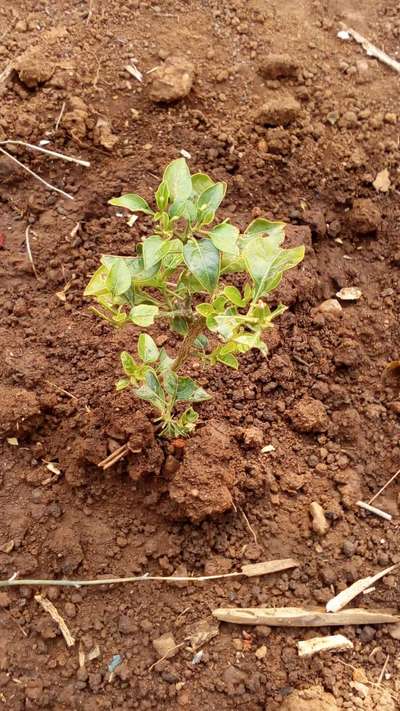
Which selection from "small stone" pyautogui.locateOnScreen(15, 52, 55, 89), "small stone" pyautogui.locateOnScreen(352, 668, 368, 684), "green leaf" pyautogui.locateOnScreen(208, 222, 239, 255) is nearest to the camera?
"green leaf" pyautogui.locateOnScreen(208, 222, 239, 255)

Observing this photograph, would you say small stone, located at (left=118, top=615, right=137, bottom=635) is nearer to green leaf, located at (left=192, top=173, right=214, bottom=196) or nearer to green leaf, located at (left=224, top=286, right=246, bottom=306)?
green leaf, located at (left=224, top=286, right=246, bottom=306)

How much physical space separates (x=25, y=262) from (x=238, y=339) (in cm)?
147

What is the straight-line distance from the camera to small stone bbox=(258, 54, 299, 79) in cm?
357

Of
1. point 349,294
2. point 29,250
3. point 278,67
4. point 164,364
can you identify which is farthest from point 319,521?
point 278,67

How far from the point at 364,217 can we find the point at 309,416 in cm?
107

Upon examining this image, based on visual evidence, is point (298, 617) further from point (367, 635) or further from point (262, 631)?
point (367, 635)

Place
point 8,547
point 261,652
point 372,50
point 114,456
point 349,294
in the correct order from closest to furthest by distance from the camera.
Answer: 1. point 261,652
2. point 8,547
3. point 114,456
4. point 349,294
5. point 372,50

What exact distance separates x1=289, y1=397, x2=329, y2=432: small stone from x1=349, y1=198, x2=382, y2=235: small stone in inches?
38.3

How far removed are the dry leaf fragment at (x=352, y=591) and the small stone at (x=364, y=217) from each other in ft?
5.10

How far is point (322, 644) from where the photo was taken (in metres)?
2.37

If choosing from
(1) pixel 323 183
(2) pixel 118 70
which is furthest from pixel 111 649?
(2) pixel 118 70

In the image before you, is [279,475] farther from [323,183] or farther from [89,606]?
[323,183]

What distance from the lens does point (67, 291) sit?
2.99 metres

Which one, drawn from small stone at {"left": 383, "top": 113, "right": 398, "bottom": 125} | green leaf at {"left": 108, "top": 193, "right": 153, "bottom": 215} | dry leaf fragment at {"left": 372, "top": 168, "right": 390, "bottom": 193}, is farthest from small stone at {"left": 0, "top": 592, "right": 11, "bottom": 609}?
small stone at {"left": 383, "top": 113, "right": 398, "bottom": 125}
